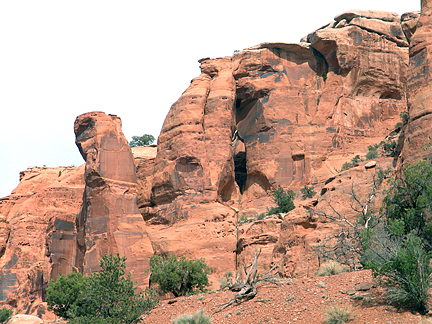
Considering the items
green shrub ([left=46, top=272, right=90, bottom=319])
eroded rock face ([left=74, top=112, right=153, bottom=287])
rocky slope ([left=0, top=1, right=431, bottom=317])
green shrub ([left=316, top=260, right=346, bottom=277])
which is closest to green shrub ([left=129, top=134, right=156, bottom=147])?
rocky slope ([left=0, top=1, right=431, bottom=317])

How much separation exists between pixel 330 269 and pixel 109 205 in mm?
22290

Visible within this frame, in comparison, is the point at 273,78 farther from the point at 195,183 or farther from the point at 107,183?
the point at 107,183

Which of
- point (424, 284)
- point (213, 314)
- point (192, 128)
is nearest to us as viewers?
point (424, 284)

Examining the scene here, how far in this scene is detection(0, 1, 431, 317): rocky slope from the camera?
46.6 metres

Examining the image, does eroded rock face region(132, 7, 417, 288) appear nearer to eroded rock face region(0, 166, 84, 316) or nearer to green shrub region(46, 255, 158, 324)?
eroded rock face region(0, 166, 84, 316)

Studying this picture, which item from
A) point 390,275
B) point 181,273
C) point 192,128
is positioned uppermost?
point 192,128

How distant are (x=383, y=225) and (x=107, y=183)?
23093 millimetres

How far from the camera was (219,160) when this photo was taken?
5150cm

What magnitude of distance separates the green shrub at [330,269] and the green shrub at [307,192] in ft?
69.7

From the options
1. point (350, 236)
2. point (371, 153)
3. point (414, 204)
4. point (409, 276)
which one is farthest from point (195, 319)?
point (371, 153)

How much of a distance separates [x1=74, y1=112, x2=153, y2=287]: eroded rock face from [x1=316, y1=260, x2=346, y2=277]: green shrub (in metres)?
18.1

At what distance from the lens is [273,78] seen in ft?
188

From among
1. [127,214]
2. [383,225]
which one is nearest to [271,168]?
[127,214]

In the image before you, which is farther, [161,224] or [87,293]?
[161,224]
